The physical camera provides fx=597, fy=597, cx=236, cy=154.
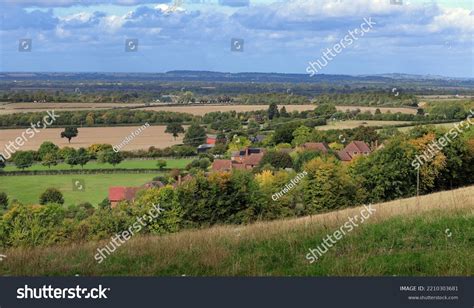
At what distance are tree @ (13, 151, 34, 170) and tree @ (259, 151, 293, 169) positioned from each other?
21005mm

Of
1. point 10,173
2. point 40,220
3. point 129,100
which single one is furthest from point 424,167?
point 129,100

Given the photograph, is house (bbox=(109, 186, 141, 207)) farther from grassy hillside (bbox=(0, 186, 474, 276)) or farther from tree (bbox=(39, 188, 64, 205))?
grassy hillside (bbox=(0, 186, 474, 276))

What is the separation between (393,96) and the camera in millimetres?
94750

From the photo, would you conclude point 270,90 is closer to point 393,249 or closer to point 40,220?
point 40,220

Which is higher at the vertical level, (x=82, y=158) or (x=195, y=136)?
(x=195, y=136)

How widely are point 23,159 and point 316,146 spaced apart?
30724 mm

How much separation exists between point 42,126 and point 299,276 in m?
58.1

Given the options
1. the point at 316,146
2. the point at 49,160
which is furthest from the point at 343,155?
the point at 49,160

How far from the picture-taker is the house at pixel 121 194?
41978 mm

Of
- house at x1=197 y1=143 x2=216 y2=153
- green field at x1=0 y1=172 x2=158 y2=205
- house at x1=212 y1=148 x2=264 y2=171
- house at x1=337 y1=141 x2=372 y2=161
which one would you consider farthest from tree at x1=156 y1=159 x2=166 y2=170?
house at x1=337 y1=141 x2=372 y2=161

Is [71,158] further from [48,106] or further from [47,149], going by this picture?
[48,106]

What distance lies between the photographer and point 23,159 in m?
53.5

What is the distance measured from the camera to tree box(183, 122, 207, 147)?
2606 inches

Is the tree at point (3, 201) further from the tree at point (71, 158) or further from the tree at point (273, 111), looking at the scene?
the tree at point (273, 111)
